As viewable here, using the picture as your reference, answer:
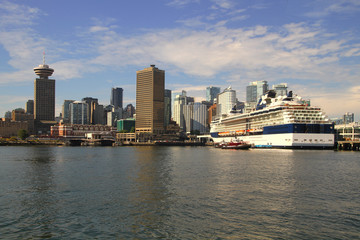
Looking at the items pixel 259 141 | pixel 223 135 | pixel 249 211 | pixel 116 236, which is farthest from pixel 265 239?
pixel 223 135

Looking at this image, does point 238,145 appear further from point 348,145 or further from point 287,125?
point 348,145

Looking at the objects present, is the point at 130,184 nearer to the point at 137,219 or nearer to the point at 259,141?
the point at 137,219

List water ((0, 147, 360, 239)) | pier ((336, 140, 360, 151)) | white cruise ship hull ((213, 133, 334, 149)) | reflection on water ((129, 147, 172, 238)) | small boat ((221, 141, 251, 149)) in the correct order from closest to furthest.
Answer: water ((0, 147, 360, 239)) → reflection on water ((129, 147, 172, 238)) → white cruise ship hull ((213, 133, 334, 149)) → pier ((336, 140, 360, 151)) → small boat ((221, 141, 251, 149))

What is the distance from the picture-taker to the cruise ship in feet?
347

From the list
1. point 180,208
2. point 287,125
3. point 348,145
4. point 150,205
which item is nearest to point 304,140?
point 287,125

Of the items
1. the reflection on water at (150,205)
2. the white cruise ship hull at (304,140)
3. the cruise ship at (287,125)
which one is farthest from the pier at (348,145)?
the reflection on water at (150,205)

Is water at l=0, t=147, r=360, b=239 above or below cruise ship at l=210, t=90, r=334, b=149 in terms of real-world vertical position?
below

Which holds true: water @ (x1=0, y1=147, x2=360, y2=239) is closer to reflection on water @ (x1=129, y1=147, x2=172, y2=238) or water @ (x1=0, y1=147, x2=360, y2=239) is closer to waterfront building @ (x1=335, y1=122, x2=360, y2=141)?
reflection on water @ (x1=129, y1=147, x2=172, y2=238)

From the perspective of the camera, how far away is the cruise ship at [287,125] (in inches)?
4158

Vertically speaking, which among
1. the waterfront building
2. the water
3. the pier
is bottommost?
the water

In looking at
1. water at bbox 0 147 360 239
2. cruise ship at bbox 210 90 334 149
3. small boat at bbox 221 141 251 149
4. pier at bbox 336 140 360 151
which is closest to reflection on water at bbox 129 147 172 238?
water at bbox 0 147 360 239

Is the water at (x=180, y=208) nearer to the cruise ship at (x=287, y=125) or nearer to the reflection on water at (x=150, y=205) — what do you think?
the reflection on water at (x=150, y=205)

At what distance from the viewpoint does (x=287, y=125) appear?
353 ft

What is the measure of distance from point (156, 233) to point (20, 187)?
67.6ft
